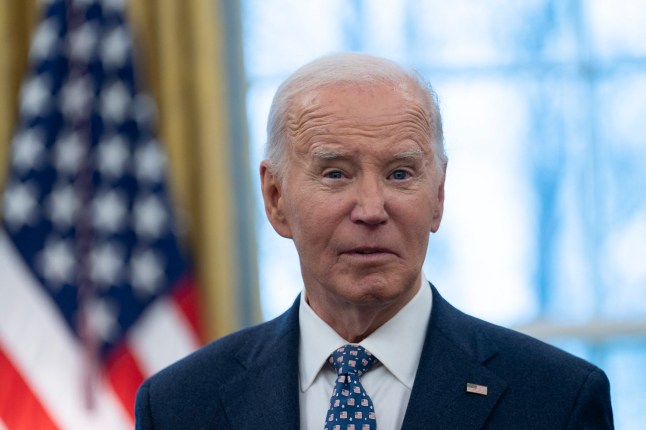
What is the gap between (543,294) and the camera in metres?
5.04

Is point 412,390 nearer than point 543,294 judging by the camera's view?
Yes

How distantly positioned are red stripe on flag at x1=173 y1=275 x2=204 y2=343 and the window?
0.48 metres

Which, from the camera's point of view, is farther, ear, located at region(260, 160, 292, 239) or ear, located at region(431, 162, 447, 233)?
ear, located at region(260, 160, 292, 239)

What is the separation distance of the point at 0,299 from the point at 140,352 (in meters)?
0.62

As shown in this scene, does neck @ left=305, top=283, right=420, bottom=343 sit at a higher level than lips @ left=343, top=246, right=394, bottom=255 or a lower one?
lower

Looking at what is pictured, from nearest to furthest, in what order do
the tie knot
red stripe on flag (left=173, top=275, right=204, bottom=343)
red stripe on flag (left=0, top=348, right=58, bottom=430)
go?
the tie knot
red stripe on flag (left=0, top=348, right=58, bottom=430)
red stripe on flag (left=173, top=275, right=204, bottom=343)

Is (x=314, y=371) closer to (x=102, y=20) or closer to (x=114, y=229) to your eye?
(x=114, y=229)

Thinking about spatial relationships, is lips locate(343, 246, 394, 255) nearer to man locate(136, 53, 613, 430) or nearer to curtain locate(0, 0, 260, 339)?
man locate(136, 53, 613, 430)

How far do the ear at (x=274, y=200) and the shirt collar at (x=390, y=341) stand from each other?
21cm

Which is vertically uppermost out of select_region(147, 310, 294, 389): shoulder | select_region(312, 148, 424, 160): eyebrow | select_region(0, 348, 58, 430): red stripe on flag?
select_region(312, 148, 424, 160): eyebrow

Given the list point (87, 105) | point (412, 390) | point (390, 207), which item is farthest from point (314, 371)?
point (87, 105)

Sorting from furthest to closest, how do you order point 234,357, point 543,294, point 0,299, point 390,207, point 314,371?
point 543,294 < point 0,299 < point 234,357 < point 314,371 < point 390,207

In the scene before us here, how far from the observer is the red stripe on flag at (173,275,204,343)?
4.61 meters

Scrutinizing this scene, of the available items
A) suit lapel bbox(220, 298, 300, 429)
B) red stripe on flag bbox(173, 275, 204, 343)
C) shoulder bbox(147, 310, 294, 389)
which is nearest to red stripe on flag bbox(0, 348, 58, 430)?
red stripe on flag bbox(173, 275, 204, 343)
